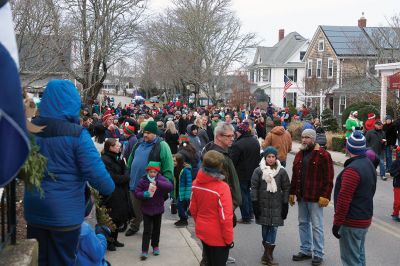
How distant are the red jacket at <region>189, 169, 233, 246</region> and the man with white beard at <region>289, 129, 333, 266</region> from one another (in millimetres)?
1909

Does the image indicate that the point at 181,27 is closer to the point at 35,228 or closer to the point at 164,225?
the point at 164,225

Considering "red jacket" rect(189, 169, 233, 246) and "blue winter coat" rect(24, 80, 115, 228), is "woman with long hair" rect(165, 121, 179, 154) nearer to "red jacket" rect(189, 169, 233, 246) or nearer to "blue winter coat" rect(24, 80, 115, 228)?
"red jacket" rect(189, 169, 233, 246)

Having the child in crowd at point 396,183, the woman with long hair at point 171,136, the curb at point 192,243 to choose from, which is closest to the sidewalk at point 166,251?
the curb at point 192,243

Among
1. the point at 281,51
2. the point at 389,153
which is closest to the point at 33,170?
the point at 389,153

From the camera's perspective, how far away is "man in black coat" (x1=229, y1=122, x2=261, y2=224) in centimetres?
897

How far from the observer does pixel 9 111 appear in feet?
5.42

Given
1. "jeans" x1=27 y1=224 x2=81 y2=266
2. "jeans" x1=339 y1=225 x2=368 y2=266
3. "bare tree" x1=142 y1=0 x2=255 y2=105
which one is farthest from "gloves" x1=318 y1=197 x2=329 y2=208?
"bare tree" x1=142 y1=0 x2=255 y2=105

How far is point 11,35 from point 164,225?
7450 millimetres

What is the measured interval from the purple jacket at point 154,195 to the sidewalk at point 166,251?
0.69 metres

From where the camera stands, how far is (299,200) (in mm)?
6867

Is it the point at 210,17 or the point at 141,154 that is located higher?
the point at 210,17

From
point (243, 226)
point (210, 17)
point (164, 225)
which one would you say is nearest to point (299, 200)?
point (243, 226)

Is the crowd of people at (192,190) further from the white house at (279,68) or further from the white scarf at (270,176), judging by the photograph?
the white house at (279,68)

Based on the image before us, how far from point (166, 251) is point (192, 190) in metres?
2.13
